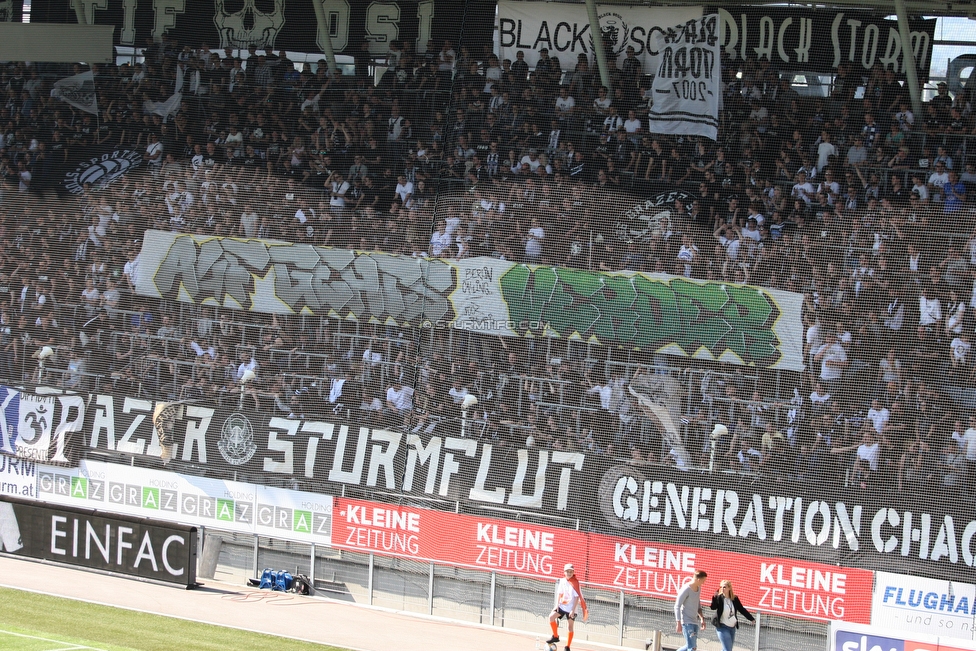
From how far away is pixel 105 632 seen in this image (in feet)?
40.2

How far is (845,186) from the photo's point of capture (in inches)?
592

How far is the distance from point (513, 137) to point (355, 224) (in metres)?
2.76

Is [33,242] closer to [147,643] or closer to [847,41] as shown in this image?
[147,643]

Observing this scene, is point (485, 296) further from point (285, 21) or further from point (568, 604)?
point (285, 21)

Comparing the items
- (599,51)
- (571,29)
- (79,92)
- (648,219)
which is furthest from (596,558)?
(79,92)

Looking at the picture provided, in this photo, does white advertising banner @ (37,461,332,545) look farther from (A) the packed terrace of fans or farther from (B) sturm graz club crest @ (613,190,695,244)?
(B) sturm graz club crest @ (613,190,695,244)

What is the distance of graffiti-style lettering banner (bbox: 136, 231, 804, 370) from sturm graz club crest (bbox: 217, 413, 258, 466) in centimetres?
179

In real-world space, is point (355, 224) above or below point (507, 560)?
above

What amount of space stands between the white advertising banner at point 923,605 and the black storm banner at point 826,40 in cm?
698

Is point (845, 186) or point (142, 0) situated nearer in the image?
point (845, 186)

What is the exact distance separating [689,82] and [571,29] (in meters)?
2.13

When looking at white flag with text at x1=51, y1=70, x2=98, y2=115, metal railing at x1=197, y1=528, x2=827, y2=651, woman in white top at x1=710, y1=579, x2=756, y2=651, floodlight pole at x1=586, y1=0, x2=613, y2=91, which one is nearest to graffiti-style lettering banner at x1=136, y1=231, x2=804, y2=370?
white flag with text at x1=51, y1=70, x2=98, y2=115

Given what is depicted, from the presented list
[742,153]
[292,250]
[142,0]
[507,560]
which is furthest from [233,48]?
[507,560]

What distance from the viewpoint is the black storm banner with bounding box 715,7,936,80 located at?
50.8ft
